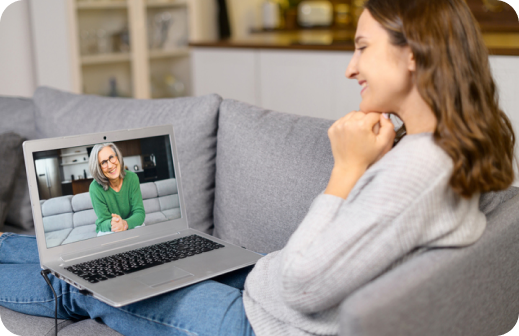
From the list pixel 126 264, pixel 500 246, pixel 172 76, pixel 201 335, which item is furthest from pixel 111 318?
pixel 172 76

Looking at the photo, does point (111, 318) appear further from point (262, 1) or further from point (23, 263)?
point (262, 1)

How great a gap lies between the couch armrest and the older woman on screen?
0.68 metres

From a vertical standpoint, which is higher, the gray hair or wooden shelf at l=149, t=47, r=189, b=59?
wooden shelf at l=149, t=47, r=189, b=59

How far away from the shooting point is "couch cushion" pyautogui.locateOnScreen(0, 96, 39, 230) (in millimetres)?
1748

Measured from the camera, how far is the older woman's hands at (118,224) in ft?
4.05

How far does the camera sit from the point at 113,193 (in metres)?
1.23

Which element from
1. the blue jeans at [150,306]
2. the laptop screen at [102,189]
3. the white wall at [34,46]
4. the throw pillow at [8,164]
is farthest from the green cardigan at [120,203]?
the white wall at [34,46]

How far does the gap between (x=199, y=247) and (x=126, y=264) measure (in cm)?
19

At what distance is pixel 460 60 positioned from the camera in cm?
84

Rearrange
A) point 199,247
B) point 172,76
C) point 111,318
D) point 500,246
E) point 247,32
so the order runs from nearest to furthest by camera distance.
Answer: point 500,246
point 111,318
point 199,247
point 172,76
point 247,32

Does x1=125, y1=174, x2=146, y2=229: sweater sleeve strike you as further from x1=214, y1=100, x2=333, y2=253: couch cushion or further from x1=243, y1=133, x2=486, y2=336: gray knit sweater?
x1=243, y1=133, x2=486, y2=336: gray knit sweater

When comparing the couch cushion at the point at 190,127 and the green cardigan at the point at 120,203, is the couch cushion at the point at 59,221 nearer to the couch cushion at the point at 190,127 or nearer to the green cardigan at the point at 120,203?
the green cardigan at the point at 120,203

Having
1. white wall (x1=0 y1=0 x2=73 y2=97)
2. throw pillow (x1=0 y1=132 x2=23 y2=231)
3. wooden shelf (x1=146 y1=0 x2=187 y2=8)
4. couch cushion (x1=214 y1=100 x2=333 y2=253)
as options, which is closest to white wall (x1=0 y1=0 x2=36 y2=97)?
white wall (x1=0 y1=0 x2=73 y2=97)

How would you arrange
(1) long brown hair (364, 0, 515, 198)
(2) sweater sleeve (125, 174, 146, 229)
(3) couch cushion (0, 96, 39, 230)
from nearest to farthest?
(1) long brown hair (364, 0, 515, 198), (2) sweater sleeve (125, 174, 146, 229), (3) couch cushion (0, 96, 39, 230)
